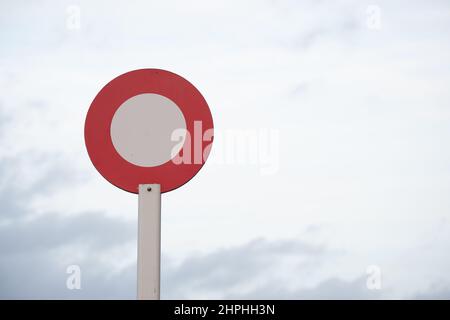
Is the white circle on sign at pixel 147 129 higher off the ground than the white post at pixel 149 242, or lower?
higher

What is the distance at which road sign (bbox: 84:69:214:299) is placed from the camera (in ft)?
11.2

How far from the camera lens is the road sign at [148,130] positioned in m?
3.44

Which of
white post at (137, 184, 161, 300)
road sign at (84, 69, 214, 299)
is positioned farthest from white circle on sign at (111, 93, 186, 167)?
white post at (137, 184, 161, 300)

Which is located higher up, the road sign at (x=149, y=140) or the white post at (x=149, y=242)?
the road sign at (x=149, y=140)

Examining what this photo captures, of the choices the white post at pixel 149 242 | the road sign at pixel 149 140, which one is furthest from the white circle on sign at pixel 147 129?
the white post at pixel 149 242

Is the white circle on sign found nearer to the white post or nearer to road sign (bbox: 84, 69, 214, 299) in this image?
road sign (bbox: 84, 69, 214, 299)

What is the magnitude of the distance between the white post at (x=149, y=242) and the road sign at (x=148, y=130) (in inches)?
1.8

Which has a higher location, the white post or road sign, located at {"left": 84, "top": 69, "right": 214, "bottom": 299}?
road sign, located at {"left": 84, "top": 69, "right": 214, "bottom": 299}

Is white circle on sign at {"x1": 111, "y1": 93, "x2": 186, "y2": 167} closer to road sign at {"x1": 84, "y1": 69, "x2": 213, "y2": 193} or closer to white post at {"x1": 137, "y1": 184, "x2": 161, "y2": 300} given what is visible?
road sign at {"x1": 84, "y1": 69, "x2": 213, "y2": 193}

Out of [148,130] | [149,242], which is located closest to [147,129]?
[148,130]

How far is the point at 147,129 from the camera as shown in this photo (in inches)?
137

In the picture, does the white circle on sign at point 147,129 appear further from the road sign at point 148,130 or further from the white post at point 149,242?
the white post at point 149,242
